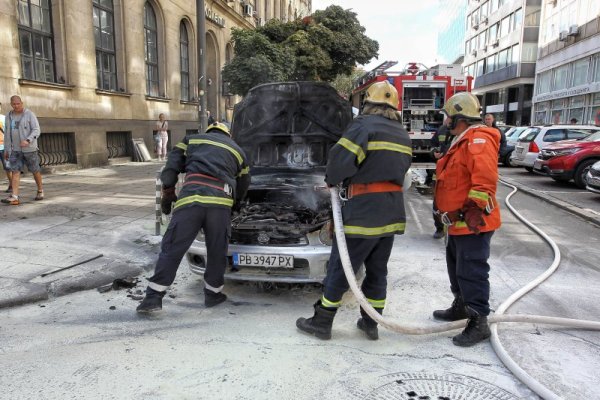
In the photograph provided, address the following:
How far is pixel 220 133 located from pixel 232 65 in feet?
36.6

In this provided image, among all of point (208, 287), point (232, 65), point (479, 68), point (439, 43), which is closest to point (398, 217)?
point (208, 287)

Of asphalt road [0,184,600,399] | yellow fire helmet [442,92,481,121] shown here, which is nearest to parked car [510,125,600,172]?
asphalt road [0,184,600,399]

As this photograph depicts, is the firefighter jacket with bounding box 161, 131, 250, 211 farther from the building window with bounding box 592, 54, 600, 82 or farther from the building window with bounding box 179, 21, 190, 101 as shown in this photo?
the building window with bounding box 592, 54, 600, 82

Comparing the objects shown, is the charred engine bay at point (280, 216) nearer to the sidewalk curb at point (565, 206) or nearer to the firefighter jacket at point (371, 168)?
the firefighter jacket at point (371, 168)

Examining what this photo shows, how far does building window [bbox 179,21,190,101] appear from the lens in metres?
20.1

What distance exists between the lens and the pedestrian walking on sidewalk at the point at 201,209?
3857 millimetres

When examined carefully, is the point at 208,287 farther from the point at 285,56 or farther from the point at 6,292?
the point at 285,56

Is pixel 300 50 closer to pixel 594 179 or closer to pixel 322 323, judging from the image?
pixel 594 179

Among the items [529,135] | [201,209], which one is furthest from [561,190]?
[201,209]

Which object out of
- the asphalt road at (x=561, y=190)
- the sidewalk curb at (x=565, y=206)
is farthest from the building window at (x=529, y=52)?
the sidewalk curb at (x=565, y=206)

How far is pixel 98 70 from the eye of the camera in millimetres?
14016

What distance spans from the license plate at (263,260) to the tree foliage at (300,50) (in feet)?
36.8

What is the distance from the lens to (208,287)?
13.2 feet

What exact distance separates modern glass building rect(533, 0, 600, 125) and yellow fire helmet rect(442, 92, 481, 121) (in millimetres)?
22283
